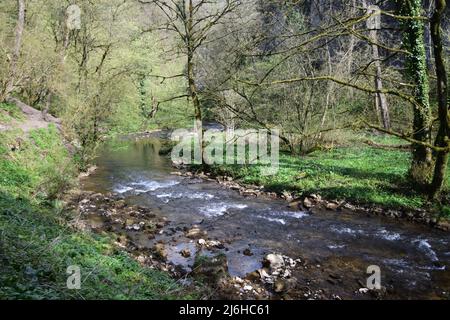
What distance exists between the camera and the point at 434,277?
718cm

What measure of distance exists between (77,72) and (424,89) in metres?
20.6

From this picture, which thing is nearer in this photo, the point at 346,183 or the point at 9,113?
the point at 346,183

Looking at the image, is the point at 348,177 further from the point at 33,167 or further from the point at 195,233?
the point at 33,167

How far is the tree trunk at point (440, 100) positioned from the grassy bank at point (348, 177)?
0.71 metres

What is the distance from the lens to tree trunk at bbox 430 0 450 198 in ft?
26.0

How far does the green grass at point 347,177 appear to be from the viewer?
38.4 feet

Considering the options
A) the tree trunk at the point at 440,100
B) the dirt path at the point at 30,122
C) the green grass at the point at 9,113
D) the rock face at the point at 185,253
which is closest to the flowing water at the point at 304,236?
the rock face at the point at 185,253

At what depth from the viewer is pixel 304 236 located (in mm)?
9539

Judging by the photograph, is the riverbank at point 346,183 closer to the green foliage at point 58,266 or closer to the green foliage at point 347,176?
the green foliage at point 347,176

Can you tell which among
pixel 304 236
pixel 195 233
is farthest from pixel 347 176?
pixel 195 233

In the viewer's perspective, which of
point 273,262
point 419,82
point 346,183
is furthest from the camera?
point 346,183

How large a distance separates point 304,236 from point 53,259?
6.45 metres

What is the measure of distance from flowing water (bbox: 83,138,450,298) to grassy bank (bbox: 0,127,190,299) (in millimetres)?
1974
